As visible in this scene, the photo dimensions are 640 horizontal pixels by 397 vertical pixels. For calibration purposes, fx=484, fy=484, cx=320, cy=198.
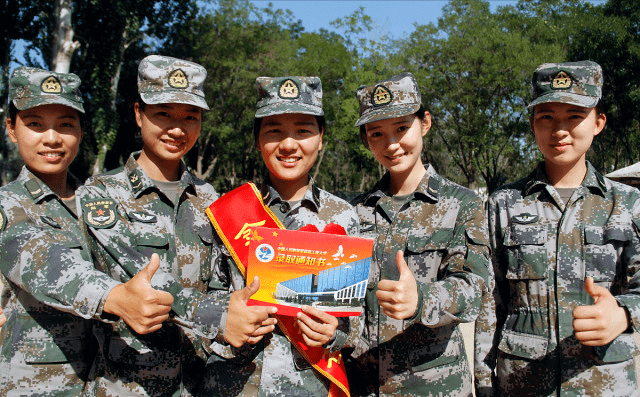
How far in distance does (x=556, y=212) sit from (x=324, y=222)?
4.50 feet

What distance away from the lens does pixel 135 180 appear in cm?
277

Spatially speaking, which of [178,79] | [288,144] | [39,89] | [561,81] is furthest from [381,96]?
[39,89]

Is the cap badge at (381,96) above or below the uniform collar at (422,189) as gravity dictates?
above

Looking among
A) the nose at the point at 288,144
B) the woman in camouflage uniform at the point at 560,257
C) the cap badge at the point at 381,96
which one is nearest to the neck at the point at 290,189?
the nose at the point at 288,144

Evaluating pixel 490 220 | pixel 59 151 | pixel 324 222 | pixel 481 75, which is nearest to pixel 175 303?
pixel 324 222

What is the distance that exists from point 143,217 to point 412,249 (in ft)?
4.90

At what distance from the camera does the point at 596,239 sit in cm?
269

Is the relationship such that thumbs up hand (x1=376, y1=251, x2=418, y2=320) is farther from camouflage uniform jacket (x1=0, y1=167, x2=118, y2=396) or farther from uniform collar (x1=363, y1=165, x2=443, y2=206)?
camouflage uniform jacket (x1=0, y1=167, x2=118, y2=396)

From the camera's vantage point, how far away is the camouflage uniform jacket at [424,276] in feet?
8.32

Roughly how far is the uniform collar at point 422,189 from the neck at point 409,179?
53 millimetres

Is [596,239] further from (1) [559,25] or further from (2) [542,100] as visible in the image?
(1) [559,25]

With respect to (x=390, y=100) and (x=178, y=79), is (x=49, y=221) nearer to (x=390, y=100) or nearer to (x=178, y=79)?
(x=178, y=79)

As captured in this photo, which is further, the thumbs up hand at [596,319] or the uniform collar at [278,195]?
the uniform collar at [278,195]

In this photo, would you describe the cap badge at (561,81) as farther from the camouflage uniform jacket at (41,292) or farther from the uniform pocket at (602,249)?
the camouflage uniform jacket at (41,292)
